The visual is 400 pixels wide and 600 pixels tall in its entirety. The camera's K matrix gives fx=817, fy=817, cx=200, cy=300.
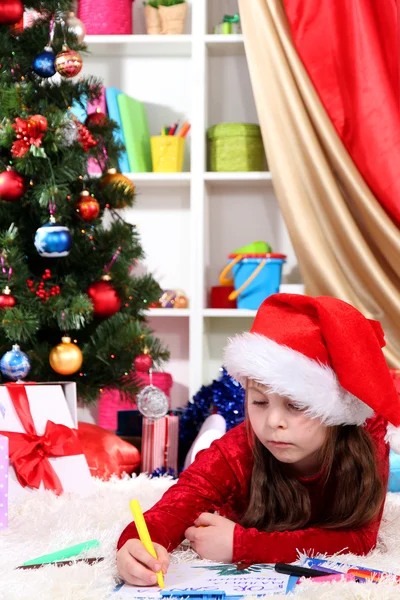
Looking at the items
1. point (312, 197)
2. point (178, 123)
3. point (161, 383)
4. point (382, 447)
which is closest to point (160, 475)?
point (161, 383)

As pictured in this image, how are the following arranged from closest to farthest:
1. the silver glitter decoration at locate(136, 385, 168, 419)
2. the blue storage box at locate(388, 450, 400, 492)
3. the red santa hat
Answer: the red santa hat < the blue storage box at locate(388, 450, 400, 492) < the silver glitter decoration at locate(136, 385, 168, 419)

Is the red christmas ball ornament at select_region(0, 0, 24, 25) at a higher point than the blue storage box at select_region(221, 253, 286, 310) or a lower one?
higher

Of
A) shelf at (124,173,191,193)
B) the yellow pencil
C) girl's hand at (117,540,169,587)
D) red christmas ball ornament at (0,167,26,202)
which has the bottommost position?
girl's hand at (117,540,169,587)

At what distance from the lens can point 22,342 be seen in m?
1.92

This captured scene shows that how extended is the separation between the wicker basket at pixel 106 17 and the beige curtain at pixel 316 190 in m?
0.40

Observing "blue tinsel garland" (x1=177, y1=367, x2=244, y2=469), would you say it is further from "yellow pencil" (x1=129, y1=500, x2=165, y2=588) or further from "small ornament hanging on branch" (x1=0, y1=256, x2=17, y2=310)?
"yellow pencil" (x1=129, y1=500, x2=165, y2=588)

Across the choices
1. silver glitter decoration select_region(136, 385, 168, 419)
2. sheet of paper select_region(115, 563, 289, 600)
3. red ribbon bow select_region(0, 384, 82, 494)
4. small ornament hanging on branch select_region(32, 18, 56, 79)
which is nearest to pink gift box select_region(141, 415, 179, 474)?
silver glitter decoration select_region(136, 385, 168, 419)

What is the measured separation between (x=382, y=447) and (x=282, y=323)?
28 cm

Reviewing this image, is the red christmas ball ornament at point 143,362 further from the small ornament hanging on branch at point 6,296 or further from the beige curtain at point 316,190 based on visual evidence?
the beige curtain at point 316,190

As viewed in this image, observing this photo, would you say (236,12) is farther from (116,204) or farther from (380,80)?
(116,204)

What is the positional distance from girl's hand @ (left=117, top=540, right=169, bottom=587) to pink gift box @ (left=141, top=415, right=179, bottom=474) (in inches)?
41.0

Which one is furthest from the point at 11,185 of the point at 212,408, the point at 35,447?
the point at 212,408

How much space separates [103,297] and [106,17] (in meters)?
1.14

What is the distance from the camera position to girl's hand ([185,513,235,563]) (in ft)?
3.49
